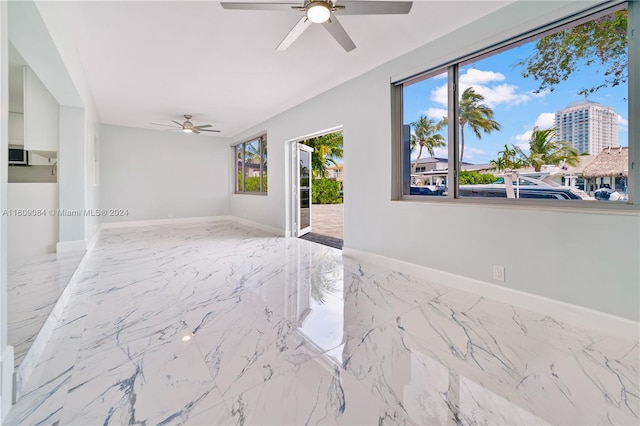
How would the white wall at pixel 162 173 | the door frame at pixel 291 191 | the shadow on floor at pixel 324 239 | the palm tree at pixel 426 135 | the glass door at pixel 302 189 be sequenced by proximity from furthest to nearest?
the white wall at pixel 162 173, the glass door at pixel 302 189, the door frame at pixel 291 191, the shadow on floor at pixel 324 239, the palm tree at pixel 426 135

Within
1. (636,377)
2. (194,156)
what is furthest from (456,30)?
(194,156)

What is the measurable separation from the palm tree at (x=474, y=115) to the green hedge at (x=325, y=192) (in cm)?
990

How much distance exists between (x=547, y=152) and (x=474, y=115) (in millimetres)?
746

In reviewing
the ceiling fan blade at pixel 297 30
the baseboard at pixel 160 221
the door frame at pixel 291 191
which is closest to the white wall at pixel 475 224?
the door frame at pixel 291 191

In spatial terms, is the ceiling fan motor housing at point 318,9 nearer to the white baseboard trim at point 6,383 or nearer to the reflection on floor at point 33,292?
the white baseboard trim at point 6,383

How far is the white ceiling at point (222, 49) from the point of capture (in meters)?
2.54

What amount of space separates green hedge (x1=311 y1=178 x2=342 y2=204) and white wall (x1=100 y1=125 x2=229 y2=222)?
17.3 feet

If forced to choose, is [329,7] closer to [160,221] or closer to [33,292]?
[33,292]

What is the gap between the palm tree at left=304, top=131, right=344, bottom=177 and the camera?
10703 millimetres

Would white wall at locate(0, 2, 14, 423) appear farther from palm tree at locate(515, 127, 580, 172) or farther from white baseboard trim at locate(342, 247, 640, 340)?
palm tree at locate(515, 127, 580, 172)

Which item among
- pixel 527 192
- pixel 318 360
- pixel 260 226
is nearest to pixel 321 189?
pixel 260 226

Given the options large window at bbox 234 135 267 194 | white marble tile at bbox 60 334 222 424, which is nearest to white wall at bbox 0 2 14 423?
white marble tile at bbox 60 334 222 424

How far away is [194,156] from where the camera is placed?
7.70 m

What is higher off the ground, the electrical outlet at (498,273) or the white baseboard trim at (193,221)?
the white baseboard trim at (193,221)
